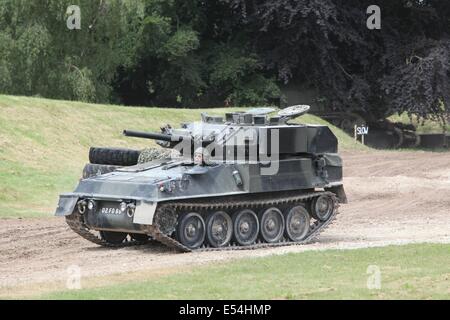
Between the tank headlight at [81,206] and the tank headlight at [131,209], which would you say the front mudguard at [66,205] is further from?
the tank headlight at [131,209]

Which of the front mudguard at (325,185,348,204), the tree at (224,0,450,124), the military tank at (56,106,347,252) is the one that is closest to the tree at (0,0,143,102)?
the tree at (224,0,450,124)

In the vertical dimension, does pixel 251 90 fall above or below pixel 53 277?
above

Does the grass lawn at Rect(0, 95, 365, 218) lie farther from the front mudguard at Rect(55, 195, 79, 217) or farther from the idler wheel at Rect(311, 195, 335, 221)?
the idler wheel at Rect(311, 195, 335, 221)

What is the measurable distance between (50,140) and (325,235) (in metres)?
14.5

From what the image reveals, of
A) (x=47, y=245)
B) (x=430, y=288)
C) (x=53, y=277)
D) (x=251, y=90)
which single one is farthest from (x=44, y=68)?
(x=430, y=288)

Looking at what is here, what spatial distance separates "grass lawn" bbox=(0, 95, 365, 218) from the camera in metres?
30.2

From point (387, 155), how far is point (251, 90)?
826cm

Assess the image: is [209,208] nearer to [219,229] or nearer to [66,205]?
[219,229]

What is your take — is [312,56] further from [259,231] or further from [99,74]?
[259,231]

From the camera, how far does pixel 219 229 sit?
21.2 metres

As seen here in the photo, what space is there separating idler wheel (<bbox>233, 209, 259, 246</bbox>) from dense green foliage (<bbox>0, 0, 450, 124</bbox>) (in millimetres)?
23199

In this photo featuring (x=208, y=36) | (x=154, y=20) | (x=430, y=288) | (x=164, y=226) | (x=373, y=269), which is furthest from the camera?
(x=208, y=36)

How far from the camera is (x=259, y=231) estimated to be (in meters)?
21.8

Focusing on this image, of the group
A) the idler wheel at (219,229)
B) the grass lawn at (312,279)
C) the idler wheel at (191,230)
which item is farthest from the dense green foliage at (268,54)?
the grass lawn at (312,279)
